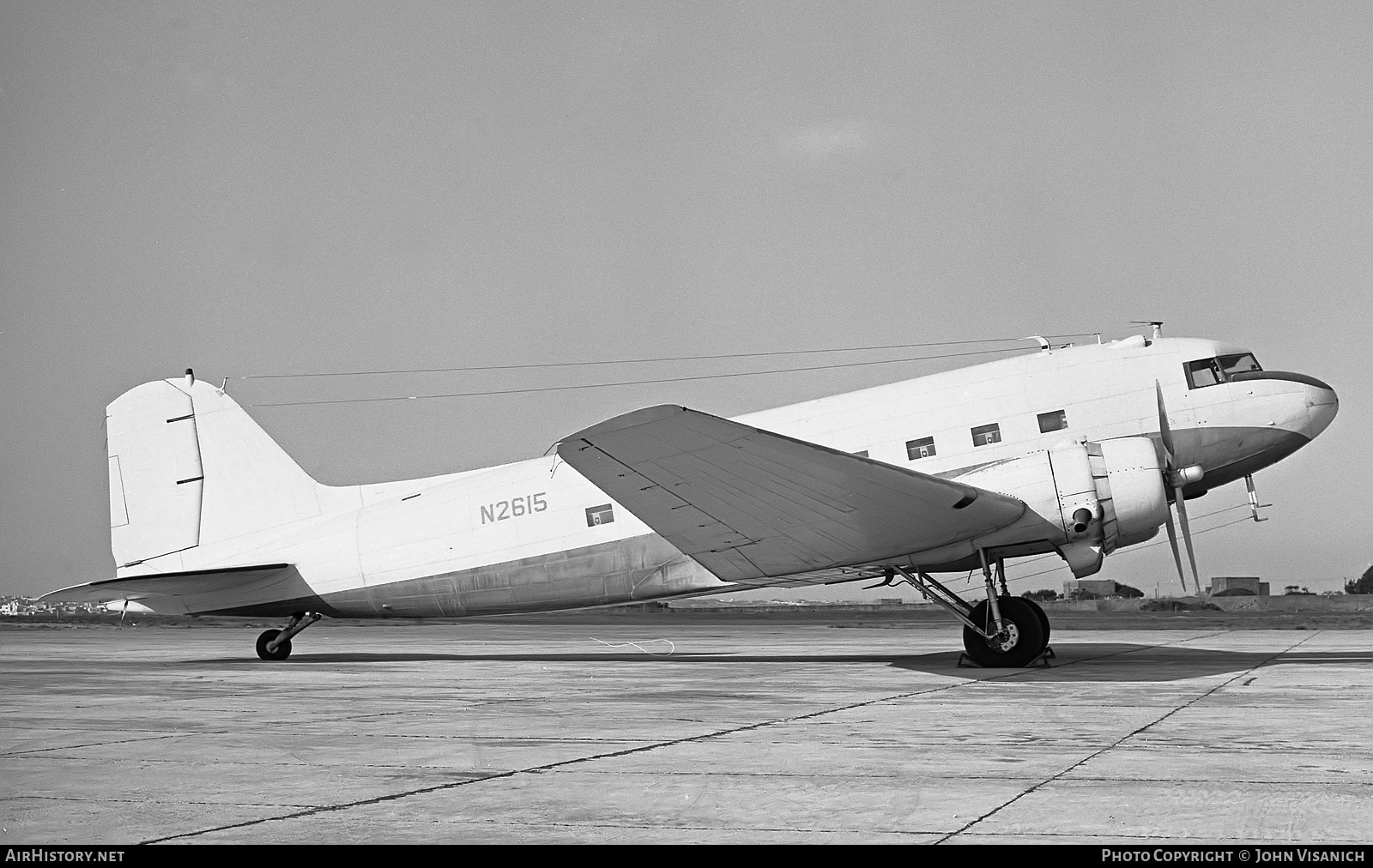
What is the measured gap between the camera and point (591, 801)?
5.95m

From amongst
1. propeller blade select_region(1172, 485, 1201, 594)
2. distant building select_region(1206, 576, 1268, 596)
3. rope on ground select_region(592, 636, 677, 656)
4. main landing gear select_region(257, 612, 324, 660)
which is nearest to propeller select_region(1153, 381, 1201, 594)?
propeller blade select_region(1172, 485, 1201, 594)

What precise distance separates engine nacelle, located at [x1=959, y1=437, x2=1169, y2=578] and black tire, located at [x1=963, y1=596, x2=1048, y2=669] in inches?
34.1

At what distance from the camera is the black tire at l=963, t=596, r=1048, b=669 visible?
1546 cm

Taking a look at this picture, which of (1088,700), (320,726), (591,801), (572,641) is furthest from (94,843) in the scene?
(572,641)

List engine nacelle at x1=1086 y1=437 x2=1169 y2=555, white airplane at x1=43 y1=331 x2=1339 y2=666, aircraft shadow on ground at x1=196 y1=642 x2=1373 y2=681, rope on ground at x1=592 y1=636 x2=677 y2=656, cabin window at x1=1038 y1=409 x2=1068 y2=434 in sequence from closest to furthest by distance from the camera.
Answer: white airplane at x1=43 y1=331 x2=1339 y2=666, aircraft shadow on ground at x1=196 y1=642 x2=1373 y2=681, engine nacelle at x1=1086 y1=437 x2=1169 y2=555, cabin window at x1=1038 y1=409 x2=1068 y2=434, rope on ground at x1=592 y1=636 x2=677 y2=656

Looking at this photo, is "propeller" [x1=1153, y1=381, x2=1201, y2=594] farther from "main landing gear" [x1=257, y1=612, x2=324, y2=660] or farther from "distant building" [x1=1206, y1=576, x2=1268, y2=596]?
"distant building" [x1=1206, y1=576, x2=1268, y2=596]

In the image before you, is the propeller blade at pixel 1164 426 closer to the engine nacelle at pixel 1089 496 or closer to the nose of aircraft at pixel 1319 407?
the engine nacelle at pixel 1089 496

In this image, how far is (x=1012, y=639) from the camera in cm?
1546

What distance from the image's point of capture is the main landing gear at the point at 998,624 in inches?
609

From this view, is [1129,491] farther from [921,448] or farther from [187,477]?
[187,477]

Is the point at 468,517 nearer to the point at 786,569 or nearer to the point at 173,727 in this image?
the point at 786,569

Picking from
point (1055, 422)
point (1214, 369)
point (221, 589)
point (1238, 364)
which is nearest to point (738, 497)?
point (1055, 422)

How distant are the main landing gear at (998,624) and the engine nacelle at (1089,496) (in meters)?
0.79

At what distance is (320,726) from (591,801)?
4428mm
